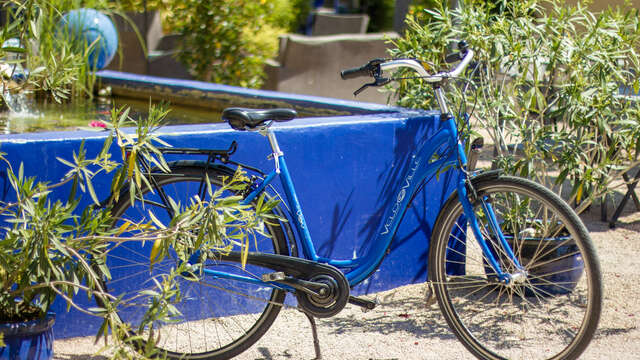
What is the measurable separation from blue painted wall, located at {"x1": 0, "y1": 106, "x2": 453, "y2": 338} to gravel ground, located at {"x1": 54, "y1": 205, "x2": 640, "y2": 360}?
18 centimetres

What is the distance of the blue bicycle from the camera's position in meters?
2.80

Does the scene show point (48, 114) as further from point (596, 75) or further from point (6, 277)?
point (596, 75)

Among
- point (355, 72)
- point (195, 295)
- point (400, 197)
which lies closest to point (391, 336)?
point (400, 197)

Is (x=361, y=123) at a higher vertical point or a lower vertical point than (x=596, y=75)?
lower

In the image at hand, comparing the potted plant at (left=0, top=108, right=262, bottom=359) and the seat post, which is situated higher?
the seat post

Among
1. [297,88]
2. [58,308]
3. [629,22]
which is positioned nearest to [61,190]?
[58,308]

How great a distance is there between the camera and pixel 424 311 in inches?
142

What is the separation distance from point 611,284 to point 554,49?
1298mm

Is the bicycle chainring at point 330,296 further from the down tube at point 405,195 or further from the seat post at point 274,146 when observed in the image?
the seat post at point 274,146

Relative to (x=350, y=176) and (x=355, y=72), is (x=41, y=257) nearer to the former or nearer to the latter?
(x=355, y=72)

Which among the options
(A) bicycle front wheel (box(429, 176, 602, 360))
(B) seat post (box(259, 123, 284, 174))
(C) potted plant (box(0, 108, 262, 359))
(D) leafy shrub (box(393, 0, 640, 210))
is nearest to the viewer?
(C) potted plant (box(0, 108, 262, 359))

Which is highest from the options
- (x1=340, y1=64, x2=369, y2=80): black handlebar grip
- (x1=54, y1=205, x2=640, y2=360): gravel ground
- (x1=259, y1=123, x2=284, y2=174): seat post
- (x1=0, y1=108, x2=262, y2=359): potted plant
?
(x1=340, y1=64, x2=369, y2=80): black handlebar grip

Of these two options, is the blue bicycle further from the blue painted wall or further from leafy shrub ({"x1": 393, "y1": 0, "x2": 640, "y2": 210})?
leafy shrub ({"x1": 393, "y1": 0, "x2": 640, "y2": 210})

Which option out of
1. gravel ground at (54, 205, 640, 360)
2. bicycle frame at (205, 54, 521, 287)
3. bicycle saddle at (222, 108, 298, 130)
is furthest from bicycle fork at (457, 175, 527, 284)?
bicycle saddle at (222, 108, 298, 130)
